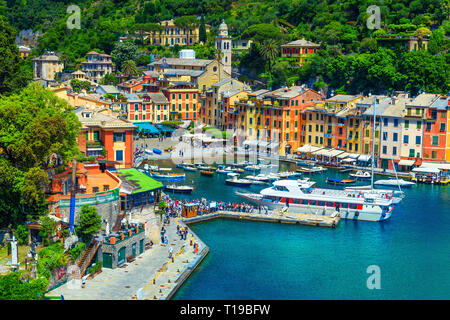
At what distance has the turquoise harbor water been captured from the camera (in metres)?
45.8

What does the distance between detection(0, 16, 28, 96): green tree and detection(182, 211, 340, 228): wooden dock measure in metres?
22.9

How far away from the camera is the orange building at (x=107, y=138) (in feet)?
212

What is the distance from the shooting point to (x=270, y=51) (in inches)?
5002

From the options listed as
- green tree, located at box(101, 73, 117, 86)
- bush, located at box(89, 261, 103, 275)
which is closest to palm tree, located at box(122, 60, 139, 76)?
green tree, located at box(101, 73, 117, 86)

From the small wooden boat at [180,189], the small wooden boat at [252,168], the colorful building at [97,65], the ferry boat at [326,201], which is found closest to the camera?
the ferry boat at [326,201]

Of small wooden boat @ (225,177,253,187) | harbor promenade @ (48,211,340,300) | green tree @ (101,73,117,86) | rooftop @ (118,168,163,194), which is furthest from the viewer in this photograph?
green tree @ (101,73,117,86)

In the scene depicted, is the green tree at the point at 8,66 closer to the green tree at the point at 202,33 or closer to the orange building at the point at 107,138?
the orange building at the point at 107,138

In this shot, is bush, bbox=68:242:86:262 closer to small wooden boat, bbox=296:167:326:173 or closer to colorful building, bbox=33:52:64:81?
small wooden boat, bbox=296:167:326:173

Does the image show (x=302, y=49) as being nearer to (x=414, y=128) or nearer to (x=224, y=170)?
(x=414, y=128)

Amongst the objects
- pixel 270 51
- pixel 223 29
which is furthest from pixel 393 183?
pixel 223 29

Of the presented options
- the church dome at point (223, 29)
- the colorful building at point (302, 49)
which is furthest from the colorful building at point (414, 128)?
the church dome at point (223, 29)

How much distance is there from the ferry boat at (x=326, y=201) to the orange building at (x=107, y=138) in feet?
48.2

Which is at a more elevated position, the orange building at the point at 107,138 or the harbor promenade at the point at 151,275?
the orange building at the point at 107,138
